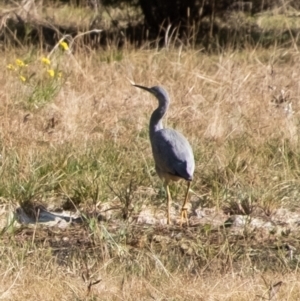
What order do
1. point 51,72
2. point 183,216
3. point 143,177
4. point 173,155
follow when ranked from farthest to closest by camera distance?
point 51,72
point 143,177
point 183,216
point 173,155

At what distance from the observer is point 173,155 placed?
223 inches

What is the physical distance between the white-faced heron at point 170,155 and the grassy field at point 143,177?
26 centimetres

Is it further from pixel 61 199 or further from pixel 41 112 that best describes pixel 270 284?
pixel 41 112

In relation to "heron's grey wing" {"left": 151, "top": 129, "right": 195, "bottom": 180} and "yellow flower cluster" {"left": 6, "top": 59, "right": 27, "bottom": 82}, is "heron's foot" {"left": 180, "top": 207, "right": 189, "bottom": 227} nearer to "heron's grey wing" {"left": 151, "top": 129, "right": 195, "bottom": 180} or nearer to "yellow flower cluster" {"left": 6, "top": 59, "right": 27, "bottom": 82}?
"heron's grey wing" {"left": 151, "top": 129, "right": 195, "bottom": 180}

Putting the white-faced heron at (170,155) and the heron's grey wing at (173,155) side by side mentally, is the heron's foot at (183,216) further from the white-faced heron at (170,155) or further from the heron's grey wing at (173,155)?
the heron's grey wing at (173,155)

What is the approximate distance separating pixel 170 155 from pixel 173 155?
0.8 inches

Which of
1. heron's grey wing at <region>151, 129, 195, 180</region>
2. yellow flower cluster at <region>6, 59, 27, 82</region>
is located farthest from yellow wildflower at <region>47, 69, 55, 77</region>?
heron's grey wing at <region>151, 129, 195, 180</region>

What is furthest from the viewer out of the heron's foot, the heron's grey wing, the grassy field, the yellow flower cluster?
the yellow flower cluster

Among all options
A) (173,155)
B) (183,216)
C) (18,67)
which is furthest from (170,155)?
(18,67)

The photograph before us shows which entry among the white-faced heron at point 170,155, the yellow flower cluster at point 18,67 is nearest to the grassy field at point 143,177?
the yellow flower cluster at point 18,67

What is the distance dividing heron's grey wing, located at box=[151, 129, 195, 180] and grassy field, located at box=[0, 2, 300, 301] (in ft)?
1.10

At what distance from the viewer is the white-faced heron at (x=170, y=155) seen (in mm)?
5598

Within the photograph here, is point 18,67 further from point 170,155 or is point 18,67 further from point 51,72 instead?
point 170,155

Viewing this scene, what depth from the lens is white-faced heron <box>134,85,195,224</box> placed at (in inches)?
220
